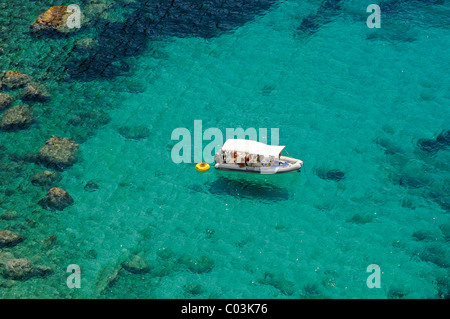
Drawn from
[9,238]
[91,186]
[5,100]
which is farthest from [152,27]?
[9,238]

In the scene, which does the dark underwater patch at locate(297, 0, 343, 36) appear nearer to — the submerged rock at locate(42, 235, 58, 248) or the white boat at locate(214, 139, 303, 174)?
the white boat at locate(214, 139, 303, 174)

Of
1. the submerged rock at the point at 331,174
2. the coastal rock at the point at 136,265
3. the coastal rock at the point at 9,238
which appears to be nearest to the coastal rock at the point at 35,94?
the coastal rock at the point at 9,238

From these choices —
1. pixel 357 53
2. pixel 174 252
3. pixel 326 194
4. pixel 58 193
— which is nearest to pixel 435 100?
pixel 357 53

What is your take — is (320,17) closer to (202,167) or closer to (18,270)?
(202,167)
